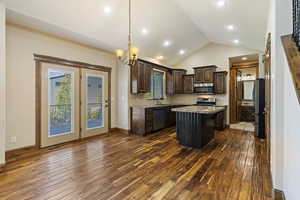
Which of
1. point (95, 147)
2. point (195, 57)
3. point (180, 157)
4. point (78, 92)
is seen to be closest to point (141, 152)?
point (180, 157)

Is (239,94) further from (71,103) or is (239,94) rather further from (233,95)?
(71,103)

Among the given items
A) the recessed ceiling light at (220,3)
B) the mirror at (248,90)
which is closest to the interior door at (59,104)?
the recessed ceiling light at (220,3)

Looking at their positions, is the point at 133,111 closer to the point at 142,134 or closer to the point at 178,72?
the point at 142,134

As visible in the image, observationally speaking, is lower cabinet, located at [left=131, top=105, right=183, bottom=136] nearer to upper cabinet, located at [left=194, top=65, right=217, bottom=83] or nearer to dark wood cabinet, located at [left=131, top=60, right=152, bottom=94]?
dark wood cabinet, located at [left=131, top=60, right=152, bottom=94]

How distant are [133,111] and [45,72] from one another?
9.14 feet

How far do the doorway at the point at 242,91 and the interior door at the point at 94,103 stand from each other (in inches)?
218

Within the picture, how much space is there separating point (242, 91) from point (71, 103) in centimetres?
805

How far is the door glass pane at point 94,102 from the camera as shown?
16.2 ft

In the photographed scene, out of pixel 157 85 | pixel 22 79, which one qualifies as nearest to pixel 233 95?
pixel 157 85

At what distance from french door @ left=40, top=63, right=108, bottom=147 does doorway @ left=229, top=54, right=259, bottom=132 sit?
5705 mm

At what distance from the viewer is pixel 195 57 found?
7.32 metres

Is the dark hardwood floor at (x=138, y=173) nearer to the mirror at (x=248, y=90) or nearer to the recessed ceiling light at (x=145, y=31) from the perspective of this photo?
the recessed ceiling light at (x=145, y=31)

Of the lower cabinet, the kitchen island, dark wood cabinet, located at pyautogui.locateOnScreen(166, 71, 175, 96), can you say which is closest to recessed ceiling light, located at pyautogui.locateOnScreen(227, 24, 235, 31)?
the kitchen island

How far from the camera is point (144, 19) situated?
4.36 meters
